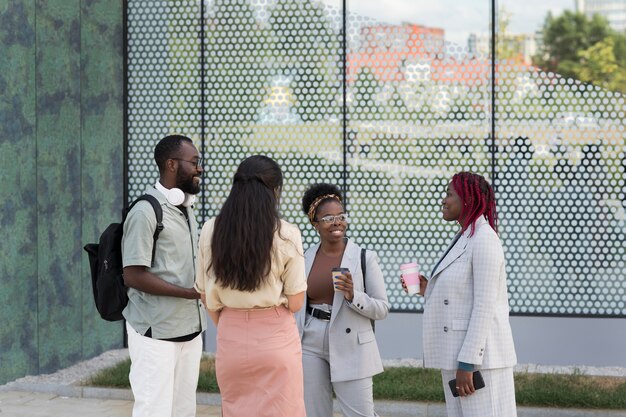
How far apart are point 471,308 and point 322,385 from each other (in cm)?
104

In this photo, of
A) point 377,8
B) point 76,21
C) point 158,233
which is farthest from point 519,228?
point 158,233

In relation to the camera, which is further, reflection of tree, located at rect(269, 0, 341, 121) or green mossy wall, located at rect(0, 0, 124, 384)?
reflection of tree, located at rect(269, 0, 341, 121)

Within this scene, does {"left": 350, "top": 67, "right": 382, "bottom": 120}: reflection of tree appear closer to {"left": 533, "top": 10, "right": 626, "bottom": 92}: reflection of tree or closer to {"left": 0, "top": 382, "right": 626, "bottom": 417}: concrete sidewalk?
{"left": 0, "top": 382, "right": 626, "bottom": 417}: concrete sidewalk

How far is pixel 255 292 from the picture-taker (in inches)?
168

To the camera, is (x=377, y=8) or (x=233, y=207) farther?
(x=377, y=8)

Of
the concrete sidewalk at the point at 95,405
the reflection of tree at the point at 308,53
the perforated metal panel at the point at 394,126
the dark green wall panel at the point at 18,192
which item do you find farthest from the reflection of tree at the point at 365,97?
the concrete sidewalk at the point at 95,405

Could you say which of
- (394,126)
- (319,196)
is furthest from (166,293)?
(394,126)

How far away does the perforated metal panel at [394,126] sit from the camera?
9.34 meters

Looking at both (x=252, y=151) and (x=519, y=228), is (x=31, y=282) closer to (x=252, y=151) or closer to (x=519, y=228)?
(x=252, y=151)

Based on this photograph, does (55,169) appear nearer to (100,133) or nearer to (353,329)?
(100,133)

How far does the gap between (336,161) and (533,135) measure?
1856 mm

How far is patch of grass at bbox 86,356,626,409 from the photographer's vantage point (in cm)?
741

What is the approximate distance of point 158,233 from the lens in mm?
5016

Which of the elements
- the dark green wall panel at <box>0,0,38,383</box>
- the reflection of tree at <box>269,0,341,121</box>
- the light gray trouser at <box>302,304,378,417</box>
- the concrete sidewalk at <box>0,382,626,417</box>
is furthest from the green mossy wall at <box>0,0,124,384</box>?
the light gray trouser at <box>302,304,378,417</box>
